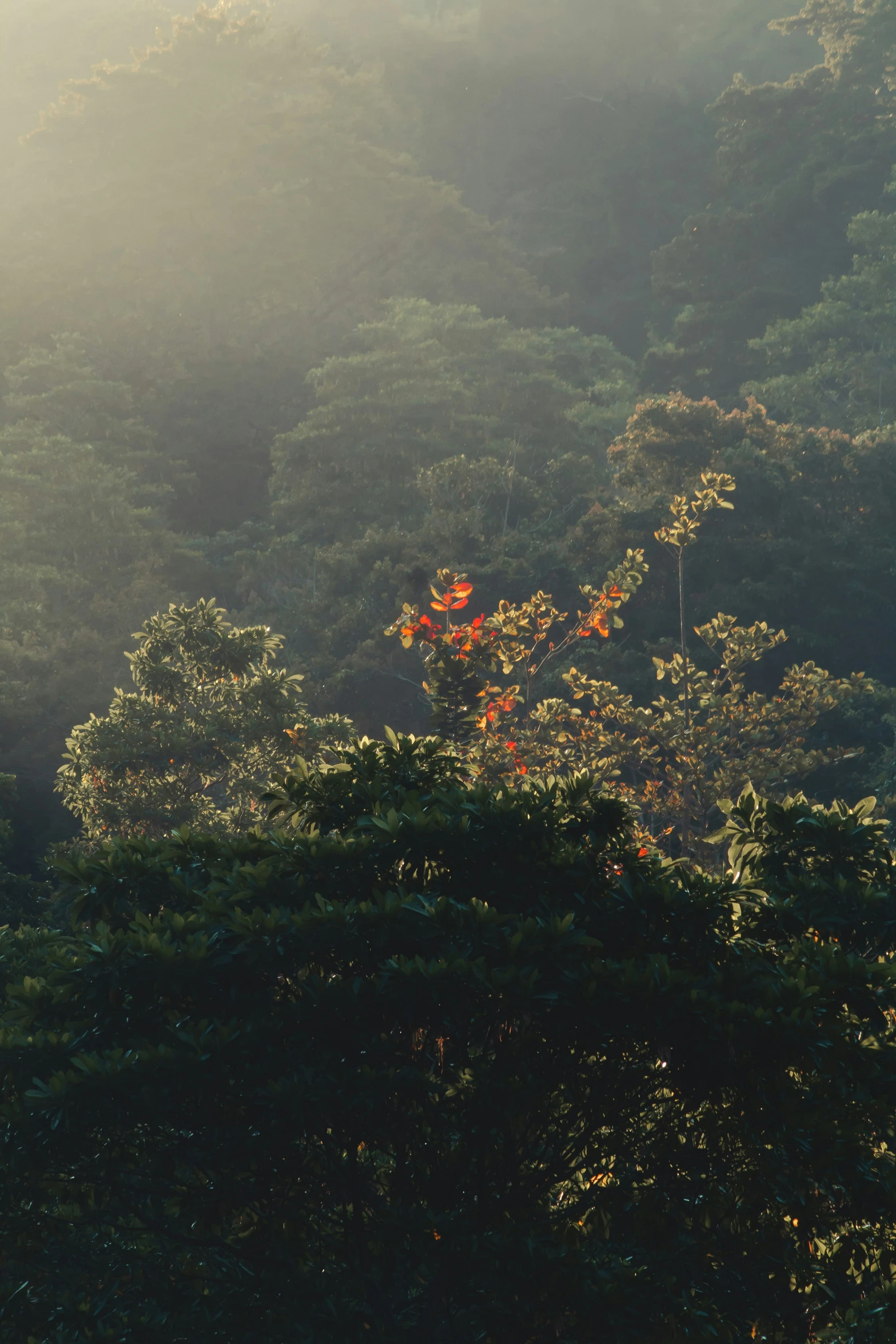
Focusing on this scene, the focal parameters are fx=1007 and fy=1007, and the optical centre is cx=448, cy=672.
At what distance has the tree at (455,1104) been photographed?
11.0 ft

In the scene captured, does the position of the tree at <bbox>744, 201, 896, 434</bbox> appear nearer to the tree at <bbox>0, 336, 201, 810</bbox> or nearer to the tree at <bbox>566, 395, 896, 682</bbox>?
the tree at <bbox>566, 395, 896, 682</bbox>

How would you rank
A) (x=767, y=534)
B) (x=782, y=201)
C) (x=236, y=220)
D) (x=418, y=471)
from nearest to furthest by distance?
(x=767, y=534) < (x=418, y=471) < (x=236, y=220) < (x=782, y=201)

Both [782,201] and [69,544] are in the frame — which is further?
[782,201]

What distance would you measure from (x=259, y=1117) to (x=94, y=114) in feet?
159

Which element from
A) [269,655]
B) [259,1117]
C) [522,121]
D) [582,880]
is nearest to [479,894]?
[582,880]

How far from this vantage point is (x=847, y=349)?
35.0m

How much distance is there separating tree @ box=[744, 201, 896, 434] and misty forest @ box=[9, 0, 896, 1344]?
0.59 ft

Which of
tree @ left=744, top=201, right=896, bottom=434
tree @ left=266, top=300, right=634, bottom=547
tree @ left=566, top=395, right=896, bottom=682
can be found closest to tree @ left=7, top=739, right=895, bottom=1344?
tree @ left=566, top=395, right=896, bottom=682

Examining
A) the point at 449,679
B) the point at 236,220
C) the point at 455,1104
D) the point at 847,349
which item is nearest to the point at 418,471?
the point at 847,349

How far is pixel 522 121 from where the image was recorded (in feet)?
190

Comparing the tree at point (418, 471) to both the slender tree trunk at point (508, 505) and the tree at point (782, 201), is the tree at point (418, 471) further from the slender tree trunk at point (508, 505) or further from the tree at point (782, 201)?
the tree at point (782, 201)

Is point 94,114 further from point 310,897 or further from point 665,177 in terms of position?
point 310,897

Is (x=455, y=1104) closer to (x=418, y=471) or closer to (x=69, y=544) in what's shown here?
(x=69, y=544)

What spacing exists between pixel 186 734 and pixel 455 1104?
6.91 metres
